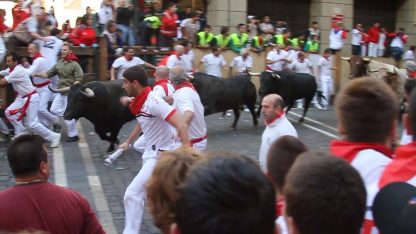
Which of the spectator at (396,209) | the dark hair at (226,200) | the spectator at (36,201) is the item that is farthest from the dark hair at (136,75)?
the dark hair at (226,200)

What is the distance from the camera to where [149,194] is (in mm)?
2697

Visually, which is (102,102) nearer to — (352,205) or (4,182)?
(4,182)

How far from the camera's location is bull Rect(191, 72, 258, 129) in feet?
44.8

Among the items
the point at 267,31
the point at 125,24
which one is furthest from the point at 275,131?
the point at 267,31

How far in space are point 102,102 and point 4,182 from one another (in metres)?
3.01

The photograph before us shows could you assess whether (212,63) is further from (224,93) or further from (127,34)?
(224,93)

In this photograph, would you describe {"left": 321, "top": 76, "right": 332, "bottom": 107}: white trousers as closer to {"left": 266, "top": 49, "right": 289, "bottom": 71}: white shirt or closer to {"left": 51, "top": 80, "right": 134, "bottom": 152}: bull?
{"left": 266, "top": 49, "right": 289, "bottom": 71}: white shirt

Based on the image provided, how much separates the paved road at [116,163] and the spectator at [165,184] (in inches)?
164

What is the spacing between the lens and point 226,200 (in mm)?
1839

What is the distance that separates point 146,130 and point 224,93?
8.04 metres

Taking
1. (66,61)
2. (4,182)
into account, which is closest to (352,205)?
(4,182)

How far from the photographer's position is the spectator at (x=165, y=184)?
2.58 m

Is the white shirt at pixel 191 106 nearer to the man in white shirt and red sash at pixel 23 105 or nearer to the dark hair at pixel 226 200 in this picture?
the dark hair at pixel 226 200

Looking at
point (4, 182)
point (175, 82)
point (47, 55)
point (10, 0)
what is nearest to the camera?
point (175, 82)
